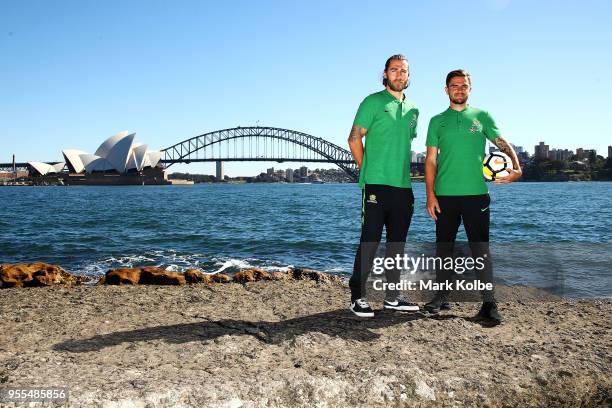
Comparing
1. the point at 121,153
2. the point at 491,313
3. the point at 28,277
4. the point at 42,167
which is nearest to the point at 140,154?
the point at 121,153

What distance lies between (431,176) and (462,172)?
Answer: 0.18m

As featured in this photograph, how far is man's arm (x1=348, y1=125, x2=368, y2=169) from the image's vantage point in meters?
2.88

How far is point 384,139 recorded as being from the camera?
9.42ft

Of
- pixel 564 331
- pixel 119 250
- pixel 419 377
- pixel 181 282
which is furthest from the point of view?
pixel 119 250

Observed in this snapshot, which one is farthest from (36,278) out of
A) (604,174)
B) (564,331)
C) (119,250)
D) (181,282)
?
(604,174)

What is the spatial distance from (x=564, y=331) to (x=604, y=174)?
12044cm

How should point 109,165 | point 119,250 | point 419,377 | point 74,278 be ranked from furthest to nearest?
point 109,165
point 119,250
point 74,278
point 419,377

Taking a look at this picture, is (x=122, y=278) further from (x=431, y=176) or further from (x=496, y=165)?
(x=496, y=165)

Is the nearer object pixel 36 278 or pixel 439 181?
pixel 439 181

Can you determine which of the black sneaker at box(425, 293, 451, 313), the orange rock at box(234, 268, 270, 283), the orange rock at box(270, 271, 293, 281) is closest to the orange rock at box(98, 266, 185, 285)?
the orange rock at box(234, 268, 270, 283)

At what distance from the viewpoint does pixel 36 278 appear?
450cm

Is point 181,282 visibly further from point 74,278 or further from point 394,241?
point 394,241

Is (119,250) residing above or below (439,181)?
below

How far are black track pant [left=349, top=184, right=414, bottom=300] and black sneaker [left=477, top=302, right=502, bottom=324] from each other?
2.08ft
